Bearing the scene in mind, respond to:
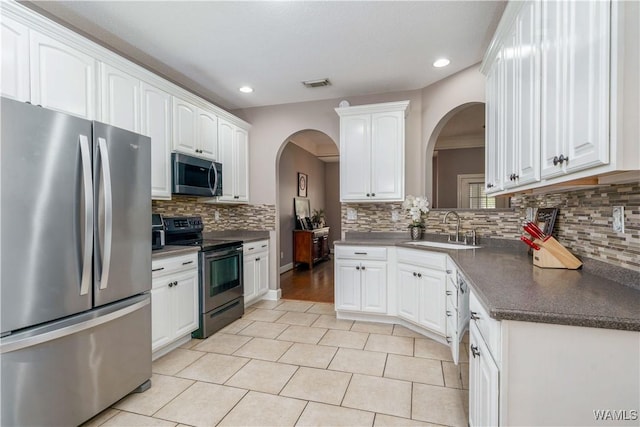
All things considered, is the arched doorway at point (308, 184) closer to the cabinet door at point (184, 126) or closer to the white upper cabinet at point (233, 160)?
the white upper cabinet at point (233, 160)

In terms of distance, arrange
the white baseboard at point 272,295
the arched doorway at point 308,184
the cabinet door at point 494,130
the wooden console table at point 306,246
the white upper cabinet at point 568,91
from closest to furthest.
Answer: the white upper cabinet at point 568,91, the cabinet door at point 494,130, the white baseboard at point 272,295, the arched doorway at point 308,184, the wooden console table at point 306,246

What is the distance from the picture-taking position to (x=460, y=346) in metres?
1.86

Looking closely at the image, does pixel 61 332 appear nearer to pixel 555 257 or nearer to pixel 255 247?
pixel 255 247

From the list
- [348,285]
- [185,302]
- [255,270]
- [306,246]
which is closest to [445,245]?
[348,285]

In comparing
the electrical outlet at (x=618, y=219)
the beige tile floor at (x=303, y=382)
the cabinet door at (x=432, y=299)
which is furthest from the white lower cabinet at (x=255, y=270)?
the electrical outlet at (x=618, y=219)

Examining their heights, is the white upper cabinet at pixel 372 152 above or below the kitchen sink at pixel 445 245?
above

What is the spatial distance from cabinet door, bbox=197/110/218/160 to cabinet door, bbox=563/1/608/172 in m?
3.19

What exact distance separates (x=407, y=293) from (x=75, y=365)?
2.66 meters

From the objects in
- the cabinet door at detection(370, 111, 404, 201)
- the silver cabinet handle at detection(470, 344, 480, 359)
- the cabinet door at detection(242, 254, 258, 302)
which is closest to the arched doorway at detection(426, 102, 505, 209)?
the cabinet door at detection(370, 111, 404, 201)

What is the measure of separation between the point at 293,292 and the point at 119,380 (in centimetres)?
287

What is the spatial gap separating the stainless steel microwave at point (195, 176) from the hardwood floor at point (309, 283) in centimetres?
191

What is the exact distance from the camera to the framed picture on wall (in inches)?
274

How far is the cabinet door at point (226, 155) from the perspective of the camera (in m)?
3.80

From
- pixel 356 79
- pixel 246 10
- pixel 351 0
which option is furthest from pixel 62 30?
pixel 356 79
